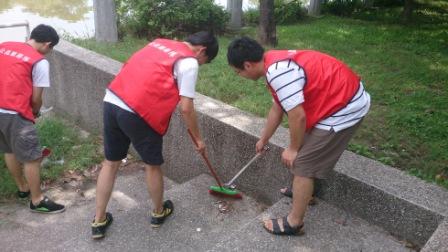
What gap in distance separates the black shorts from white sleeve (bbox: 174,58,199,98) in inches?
14.0

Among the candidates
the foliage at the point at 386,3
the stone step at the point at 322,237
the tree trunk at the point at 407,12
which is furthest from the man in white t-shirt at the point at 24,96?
the foliage at the point at 386,3

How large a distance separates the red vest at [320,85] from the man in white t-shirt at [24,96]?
2049mm

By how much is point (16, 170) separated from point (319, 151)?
281 cm

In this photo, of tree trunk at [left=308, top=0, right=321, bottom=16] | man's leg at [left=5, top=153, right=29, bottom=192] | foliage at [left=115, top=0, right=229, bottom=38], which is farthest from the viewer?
tree trunk at [left=308, top=0, right=321, bottom=16]

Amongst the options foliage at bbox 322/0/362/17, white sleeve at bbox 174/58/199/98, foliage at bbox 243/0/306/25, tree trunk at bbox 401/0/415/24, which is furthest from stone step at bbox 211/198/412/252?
foliage at bbox 322/0/362/17

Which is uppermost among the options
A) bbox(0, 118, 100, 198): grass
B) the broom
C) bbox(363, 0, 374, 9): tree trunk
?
bbox(363, 0, 374, 9): tree trunk

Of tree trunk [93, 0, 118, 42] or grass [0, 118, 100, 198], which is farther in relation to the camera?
tree trunk [93, 0, 118, 42]

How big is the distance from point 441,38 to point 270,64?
19.2 feet

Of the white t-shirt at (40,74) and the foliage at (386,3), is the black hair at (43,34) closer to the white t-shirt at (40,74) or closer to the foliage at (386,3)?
the white t-shirt at (40,74)

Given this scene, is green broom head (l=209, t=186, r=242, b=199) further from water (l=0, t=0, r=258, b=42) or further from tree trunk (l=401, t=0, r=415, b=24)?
tree trunk (l=401, t=0, r=415, b=24)

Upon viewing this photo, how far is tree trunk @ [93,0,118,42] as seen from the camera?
21.5 ft

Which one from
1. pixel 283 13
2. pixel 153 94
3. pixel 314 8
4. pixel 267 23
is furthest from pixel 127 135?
pixel 314 8

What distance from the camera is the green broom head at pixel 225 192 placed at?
3713 mm

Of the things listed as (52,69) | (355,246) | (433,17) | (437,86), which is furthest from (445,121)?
(433,17)
